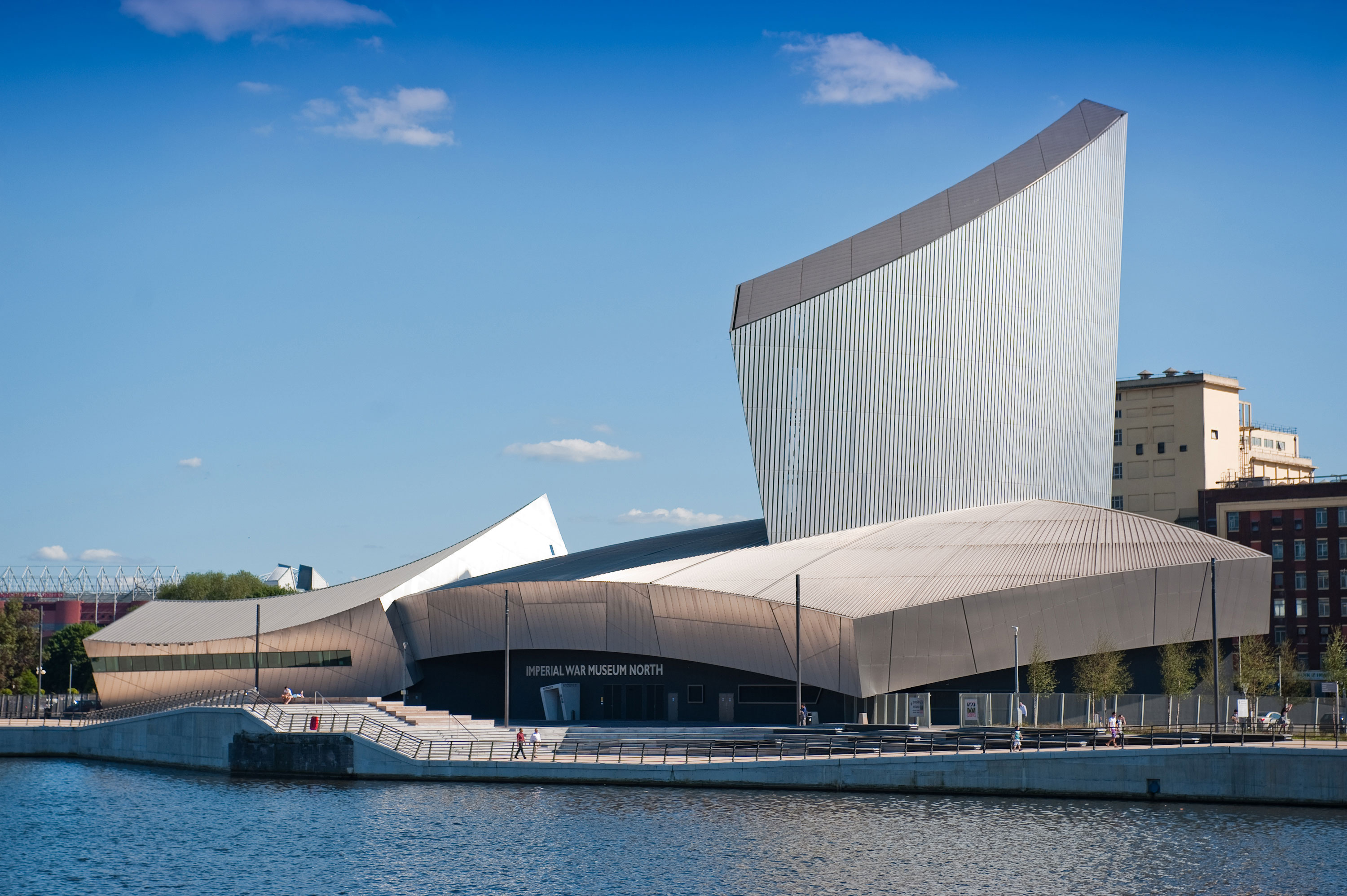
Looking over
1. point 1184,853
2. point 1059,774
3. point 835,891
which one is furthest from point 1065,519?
point 835,891

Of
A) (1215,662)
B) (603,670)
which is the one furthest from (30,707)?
(1215,662)

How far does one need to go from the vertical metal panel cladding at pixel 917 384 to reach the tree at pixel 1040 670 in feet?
37.5

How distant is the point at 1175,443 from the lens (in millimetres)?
117438

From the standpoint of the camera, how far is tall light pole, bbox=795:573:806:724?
48.0 metres

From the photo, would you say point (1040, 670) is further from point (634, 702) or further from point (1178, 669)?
point (634, 702)

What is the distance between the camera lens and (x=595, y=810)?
39.6 m

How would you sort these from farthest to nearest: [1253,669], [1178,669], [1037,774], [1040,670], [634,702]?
[634,702], [1253,669], [1178,669], [1040,670], [1037,774]

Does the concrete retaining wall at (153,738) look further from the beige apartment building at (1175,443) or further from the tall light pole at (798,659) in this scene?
the beige apartment building at (1175,443)

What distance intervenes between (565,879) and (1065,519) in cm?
3305

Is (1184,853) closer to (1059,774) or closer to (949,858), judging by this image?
(949,858)

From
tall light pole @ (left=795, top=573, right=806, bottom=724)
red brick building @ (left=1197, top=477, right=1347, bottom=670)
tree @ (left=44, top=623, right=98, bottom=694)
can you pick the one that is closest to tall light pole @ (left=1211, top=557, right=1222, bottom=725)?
tall light pole @ (left=795, top=573, right=806, bottom=724)

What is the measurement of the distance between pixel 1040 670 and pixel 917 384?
50.5 feet

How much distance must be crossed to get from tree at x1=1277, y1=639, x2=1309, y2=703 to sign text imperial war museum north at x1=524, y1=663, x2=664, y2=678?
31464 mm

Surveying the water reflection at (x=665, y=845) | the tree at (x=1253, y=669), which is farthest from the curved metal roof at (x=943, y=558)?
the water reflection at (x=665, y=845)
